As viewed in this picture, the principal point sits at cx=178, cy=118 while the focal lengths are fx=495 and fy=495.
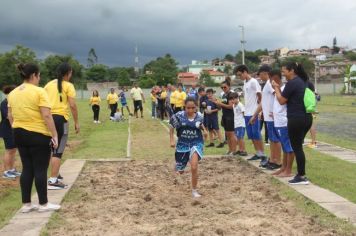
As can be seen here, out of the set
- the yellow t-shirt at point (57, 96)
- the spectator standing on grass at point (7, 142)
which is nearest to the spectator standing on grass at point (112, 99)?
the spectator standing on grass at point (7, 142)

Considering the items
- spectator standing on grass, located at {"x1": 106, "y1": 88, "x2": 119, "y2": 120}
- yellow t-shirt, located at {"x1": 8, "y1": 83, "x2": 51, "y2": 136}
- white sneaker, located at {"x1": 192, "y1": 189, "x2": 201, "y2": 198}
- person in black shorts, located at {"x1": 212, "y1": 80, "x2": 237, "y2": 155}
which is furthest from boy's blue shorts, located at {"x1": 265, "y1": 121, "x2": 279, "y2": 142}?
spectator standing on grass, located at {"x1": 106, "y1": 88, "x2": 119, "y2": 120}

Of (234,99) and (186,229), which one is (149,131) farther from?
(186,229)

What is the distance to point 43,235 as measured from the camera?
220 inches

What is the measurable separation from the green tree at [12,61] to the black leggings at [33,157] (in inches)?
3468

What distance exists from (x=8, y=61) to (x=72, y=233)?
318 ft

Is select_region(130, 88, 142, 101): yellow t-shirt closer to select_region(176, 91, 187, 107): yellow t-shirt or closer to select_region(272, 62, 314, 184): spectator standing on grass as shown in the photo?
select_region(176, 91, 187, 107): yellow t-shirt

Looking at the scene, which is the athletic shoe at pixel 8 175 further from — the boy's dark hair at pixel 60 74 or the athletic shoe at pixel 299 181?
the athletic shoe at pixel 299 181

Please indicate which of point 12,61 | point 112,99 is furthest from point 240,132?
point 12,61

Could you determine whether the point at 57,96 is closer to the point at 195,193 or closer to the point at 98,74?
the point at 195,193

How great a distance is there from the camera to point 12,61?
96312 mm

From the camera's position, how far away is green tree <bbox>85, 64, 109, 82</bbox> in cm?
13188

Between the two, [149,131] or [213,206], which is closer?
[213,206]

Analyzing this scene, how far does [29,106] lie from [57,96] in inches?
69.3

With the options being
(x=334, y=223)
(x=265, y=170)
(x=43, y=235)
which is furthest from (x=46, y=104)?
(x=265, y=170)
